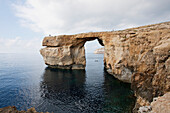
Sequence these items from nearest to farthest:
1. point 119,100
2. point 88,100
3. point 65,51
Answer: point 119,100 < point 88,100 < point 65,51

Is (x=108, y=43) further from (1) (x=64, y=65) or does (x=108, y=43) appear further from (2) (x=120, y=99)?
(1) (x=64, y=65)

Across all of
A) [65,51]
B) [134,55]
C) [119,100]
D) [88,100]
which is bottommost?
[88,100]

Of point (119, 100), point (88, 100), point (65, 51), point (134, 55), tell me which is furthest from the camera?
point (65, 51)

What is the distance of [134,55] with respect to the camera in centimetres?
1877

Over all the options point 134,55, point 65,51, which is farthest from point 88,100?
point 65,51

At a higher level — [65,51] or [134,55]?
[65,51]

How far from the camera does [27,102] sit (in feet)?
51.8

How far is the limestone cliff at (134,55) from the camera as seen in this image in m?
9.97

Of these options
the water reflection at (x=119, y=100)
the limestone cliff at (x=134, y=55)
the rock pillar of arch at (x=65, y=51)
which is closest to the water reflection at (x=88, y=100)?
the water reflection at (x=119, y=100)

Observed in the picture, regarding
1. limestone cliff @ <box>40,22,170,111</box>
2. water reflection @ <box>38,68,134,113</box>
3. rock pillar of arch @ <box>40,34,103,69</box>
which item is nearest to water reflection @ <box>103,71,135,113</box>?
water reflection @ <box>38,68,134,113</box>

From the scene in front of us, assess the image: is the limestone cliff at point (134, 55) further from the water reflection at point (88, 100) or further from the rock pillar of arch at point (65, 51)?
the water reflection at point (88, 100)

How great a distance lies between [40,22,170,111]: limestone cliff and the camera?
9.97 m

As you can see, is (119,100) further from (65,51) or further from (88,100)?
(65,51)

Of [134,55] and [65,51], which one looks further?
[65,51]
